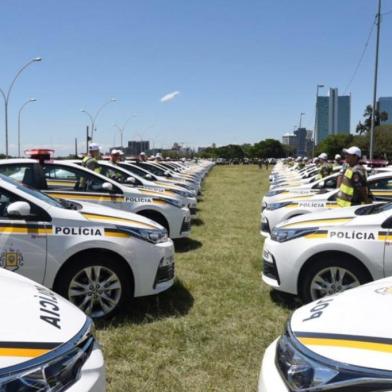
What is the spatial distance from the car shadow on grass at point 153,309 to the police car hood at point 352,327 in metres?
2.59

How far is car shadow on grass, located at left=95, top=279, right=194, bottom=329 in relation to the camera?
5158mm

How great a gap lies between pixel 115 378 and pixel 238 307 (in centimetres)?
205

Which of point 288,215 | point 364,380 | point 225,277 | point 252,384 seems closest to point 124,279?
point 252,384

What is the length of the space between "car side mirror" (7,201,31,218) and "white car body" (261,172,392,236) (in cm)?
574

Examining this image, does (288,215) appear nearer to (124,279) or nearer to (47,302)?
(124,279)

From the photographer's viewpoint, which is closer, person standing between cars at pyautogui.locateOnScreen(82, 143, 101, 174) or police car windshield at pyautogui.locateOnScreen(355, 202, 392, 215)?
police car windshield at pyautogui.locateOnScreen(355, 202, 392, 215)

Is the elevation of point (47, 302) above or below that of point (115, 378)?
above

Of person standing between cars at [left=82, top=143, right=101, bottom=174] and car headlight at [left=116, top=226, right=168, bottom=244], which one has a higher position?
person standing between cars at [left=82, top=143, right=101, bottom=174]

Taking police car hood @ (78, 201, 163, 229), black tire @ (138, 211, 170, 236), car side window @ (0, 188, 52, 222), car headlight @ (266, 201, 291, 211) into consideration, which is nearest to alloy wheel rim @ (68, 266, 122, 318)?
police car hood @ (78, 201, 163, 229)

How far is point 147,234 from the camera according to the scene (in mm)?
5414

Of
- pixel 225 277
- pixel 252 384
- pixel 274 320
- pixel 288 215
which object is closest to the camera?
pixel 252 384

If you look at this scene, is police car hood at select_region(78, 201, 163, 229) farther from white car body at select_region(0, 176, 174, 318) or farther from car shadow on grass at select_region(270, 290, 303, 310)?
car shadow on grass at select_region(270, 290, 303, 310)

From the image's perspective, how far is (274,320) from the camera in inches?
209

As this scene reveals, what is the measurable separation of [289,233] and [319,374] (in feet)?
11.6
